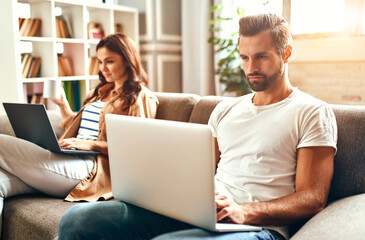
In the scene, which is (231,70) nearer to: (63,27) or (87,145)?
(63,27)

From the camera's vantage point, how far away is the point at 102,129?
1.90 meters

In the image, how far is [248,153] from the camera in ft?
4.17

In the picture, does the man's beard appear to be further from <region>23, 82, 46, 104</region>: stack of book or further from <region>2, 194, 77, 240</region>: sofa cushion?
<region>23, 82, 46, 104</region>: stack of book

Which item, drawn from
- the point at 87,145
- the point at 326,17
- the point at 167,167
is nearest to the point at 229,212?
the point at 167,167

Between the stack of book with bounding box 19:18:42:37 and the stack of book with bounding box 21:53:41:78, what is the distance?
172 mm

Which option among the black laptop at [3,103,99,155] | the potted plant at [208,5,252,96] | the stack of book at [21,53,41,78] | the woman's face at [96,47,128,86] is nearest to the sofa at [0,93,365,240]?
the black laptop at [3,103,99,155]

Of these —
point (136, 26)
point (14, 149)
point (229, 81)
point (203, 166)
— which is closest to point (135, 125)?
point (203, 166)

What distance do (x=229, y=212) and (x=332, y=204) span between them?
0.38m

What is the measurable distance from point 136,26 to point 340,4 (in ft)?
6.24

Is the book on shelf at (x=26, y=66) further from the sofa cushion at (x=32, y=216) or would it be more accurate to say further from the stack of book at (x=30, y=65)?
the sofa cushion at (x=32, y=216)

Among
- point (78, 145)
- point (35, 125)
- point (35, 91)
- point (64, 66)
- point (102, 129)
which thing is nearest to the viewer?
point (35, 125)

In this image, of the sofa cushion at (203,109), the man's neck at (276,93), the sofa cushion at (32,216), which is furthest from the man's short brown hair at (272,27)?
the sofa cushion at (32,216)

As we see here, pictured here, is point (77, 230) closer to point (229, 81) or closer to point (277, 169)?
point (277, 169)

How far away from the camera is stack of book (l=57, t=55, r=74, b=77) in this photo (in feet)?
11.4
